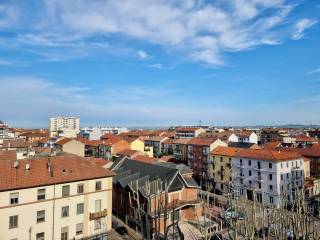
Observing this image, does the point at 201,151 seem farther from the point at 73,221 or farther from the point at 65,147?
the point at 73,221

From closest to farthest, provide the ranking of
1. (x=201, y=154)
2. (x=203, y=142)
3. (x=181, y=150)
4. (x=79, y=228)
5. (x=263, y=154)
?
(x=79, y=228)
(x=263, y=154)
(x=201, y=154)
(x=203, y=142)
(x=181, y=150)

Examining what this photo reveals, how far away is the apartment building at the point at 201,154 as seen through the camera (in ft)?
268

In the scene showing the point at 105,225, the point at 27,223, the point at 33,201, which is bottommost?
the point at 105,225

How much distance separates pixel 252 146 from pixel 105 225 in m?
57.2

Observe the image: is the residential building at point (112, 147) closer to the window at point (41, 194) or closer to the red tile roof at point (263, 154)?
the red tile roof at point (263, 154)

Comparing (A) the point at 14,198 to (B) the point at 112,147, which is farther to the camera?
(B) the point at 112,147

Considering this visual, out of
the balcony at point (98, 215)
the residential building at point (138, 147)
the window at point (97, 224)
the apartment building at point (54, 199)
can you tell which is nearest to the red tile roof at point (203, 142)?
the residential building at point (138, 147)

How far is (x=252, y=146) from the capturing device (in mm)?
83938

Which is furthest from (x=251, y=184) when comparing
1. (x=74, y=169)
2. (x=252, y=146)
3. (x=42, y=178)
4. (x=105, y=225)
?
(x=42, y=178)

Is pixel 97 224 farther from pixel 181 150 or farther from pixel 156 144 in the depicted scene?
pixel 156 144

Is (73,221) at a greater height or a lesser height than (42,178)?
lesser

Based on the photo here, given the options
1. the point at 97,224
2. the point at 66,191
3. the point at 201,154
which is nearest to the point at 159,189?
the point at 97,224

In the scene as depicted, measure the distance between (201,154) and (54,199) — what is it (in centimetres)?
5547

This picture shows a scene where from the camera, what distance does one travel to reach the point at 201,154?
84188 millimetres
